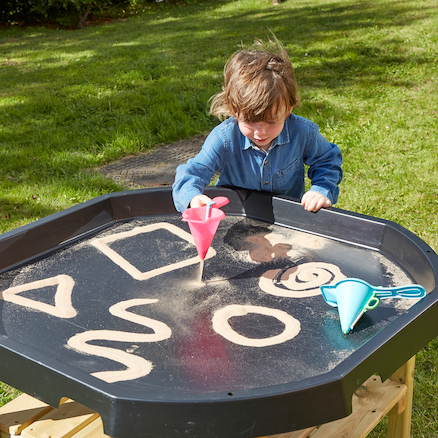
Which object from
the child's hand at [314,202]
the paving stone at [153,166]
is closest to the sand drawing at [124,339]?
the child's hand at [314,202]

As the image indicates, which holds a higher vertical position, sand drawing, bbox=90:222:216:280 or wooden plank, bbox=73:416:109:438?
sand drawing, bbox=90:222:216:280

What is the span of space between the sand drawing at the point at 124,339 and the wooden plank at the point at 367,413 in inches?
24.3

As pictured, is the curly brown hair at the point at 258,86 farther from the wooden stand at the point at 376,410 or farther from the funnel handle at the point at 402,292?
the wooden stand at the point at 376,410

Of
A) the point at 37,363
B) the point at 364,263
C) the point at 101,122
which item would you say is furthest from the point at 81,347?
the point at 101,122

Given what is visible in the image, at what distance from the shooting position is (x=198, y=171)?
1753 millimetres

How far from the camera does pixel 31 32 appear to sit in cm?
984

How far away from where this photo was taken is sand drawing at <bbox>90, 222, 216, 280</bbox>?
4.50 ft

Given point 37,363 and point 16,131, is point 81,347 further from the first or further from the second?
point 16,131

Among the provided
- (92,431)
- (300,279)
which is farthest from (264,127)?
(92,431)

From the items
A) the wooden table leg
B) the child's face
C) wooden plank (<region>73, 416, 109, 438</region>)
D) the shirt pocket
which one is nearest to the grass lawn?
the wooden table leg

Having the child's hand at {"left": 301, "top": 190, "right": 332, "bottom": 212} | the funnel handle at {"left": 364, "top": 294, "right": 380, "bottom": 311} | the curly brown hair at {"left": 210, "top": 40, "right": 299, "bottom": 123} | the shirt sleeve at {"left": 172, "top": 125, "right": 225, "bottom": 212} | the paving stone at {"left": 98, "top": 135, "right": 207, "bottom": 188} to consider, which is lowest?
the paving stone at {"left": 98, "top": 135, "right": 207, "bottom": 188}

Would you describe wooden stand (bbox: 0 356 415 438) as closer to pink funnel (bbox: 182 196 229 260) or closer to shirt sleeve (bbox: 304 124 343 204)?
pink funnel (bbox: 182 196 229 260)

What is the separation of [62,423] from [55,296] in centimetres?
37

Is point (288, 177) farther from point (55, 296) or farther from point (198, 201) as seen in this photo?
point (55, 296)
